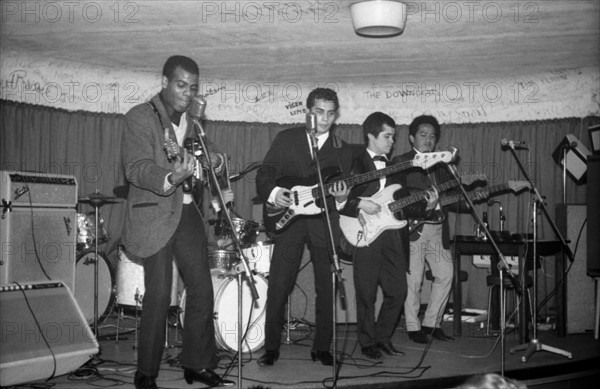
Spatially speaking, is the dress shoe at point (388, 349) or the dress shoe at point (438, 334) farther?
the dress shoe at point (438, 334)

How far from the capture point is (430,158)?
5.84 m

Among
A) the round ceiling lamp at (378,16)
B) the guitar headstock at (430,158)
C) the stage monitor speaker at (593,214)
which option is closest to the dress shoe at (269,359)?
the guitar headstock at (430,158)

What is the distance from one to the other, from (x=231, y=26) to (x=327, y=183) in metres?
1.91

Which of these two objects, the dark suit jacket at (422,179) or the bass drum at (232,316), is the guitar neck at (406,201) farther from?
the bass drum at (232,316)

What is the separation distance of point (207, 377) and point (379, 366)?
1545mm

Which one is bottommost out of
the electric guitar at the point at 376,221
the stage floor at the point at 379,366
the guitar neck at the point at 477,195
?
the stage floor at the point at 379,366

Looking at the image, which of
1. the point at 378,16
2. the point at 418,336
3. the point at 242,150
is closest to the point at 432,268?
the point at 418,336

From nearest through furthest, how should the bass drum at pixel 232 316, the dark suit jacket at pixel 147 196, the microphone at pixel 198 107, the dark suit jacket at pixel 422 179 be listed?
the microphone at pixel 198 107
the dark suit jacket at pixel 147 196
the bass drum at pixel 232 316
the dark suit jacket at pixel 422 179

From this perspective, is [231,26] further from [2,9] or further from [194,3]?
[2,9]

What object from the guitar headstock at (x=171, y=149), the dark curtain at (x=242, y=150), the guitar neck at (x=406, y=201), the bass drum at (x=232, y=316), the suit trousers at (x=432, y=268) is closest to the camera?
the guitar headstock at (x=171, y=149)

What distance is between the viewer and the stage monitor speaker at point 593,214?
609 cm

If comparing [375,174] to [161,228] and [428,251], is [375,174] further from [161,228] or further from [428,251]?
[161,228]

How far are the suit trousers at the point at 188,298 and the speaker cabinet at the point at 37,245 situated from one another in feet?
5.67

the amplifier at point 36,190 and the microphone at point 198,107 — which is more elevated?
the microphone at point 198,107
